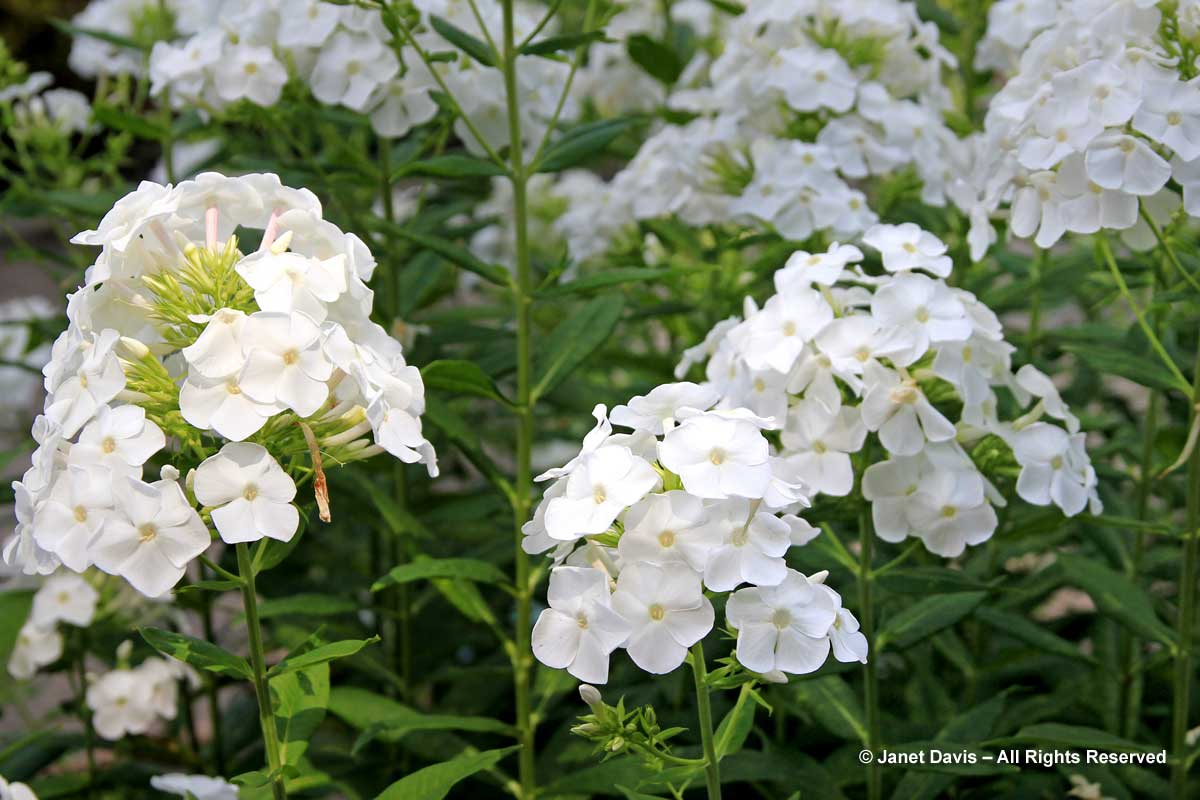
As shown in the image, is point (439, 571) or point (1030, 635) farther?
point (1030, 635)

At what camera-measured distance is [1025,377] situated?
163cm

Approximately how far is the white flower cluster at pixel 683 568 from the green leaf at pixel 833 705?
58 cm

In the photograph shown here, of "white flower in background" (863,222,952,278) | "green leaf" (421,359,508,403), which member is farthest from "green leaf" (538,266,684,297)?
"white flower in background" (863,222,952,278)

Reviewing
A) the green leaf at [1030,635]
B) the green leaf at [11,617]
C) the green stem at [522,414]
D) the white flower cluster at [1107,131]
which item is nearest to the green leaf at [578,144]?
the green stem at [522,414]

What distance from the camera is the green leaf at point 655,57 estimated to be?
7.96 feet

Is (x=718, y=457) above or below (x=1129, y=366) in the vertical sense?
above

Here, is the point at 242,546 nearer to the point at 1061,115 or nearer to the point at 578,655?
the point at 578,655

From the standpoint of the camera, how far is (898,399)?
1469 mm

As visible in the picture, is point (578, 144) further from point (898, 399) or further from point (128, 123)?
point (128, 123)

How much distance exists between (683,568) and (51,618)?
141 centimetres

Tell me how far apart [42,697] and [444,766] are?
263 centimetres

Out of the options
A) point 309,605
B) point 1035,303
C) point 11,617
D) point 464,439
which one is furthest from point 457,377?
point 11,617

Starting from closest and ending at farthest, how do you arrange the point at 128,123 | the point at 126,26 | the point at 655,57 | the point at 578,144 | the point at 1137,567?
the point at 578,144
the point at 1137,567
the point at 128,123
the point at 655,57
the point at 126,26

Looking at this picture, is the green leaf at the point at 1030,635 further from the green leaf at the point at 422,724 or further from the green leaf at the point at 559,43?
the green leaf at the point at 559,43
